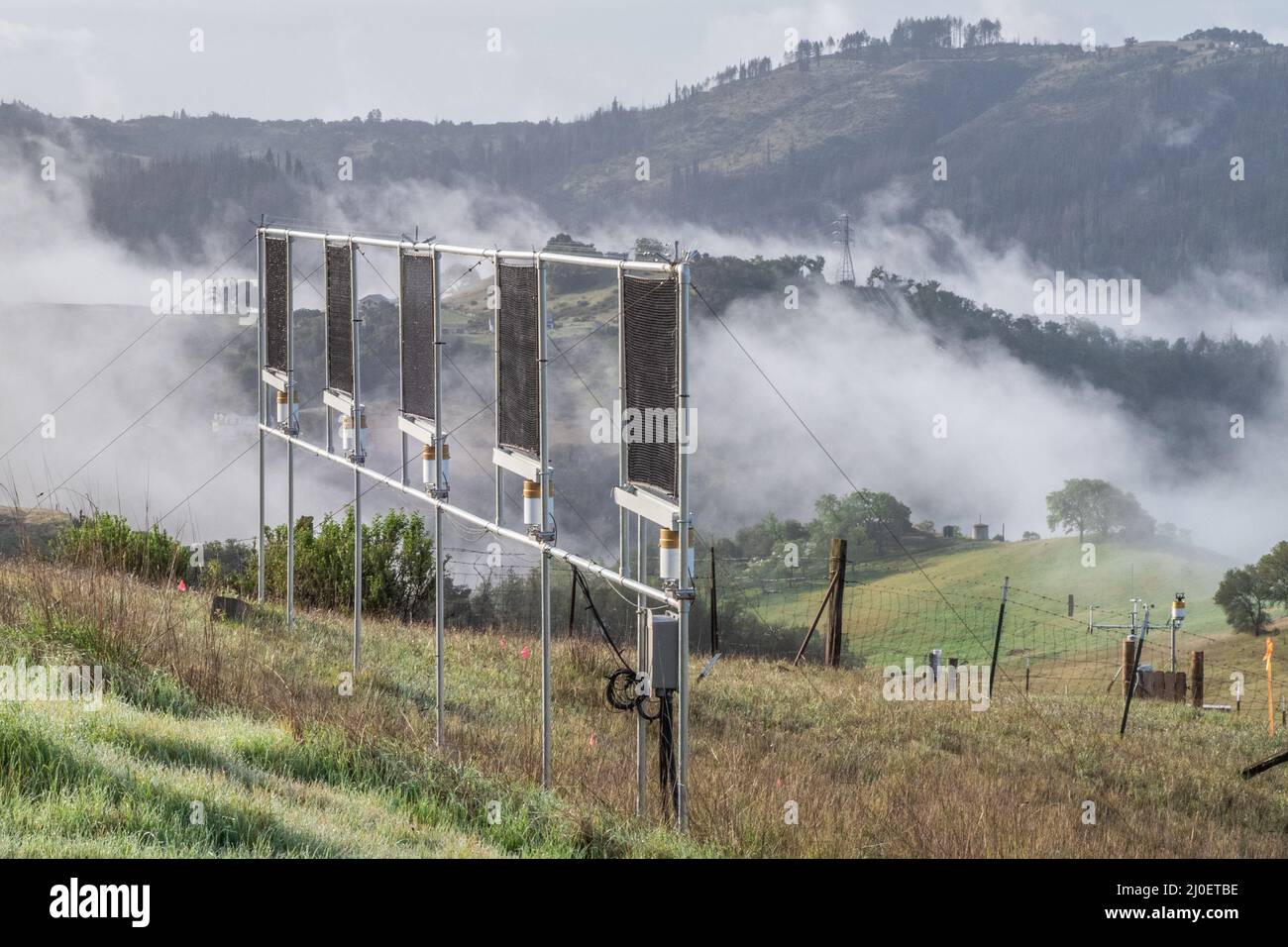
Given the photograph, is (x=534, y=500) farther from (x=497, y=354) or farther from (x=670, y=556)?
(x=670, y=556)

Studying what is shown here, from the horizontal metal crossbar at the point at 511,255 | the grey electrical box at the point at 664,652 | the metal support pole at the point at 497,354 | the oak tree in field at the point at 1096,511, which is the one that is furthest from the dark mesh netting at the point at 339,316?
the oak tree in field at the point at 1096,511

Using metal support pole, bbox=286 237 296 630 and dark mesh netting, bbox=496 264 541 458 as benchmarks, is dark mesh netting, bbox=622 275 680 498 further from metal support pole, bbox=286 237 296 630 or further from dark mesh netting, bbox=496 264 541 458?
metal support pole, bbox=286 237 296 630

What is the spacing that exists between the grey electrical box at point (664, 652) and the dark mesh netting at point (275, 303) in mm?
8409

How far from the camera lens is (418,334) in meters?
10.7

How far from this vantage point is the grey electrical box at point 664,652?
23.2 ft

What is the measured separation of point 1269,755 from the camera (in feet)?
44.9

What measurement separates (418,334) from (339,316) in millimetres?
2248

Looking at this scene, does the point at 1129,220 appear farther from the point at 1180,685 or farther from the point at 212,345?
the point at 1180,685

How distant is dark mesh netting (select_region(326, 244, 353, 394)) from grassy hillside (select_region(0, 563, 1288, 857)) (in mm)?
2536

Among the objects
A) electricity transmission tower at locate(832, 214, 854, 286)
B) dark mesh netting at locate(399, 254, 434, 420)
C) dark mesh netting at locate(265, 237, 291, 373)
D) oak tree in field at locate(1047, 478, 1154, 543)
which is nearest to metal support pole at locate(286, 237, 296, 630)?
dark mesh netting at locate(265, 237, 291, 373)

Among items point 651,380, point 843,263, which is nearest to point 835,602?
point 651,380

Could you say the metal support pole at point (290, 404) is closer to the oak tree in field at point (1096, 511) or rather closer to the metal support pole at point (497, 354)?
the metal support pole at point (497, 354)
